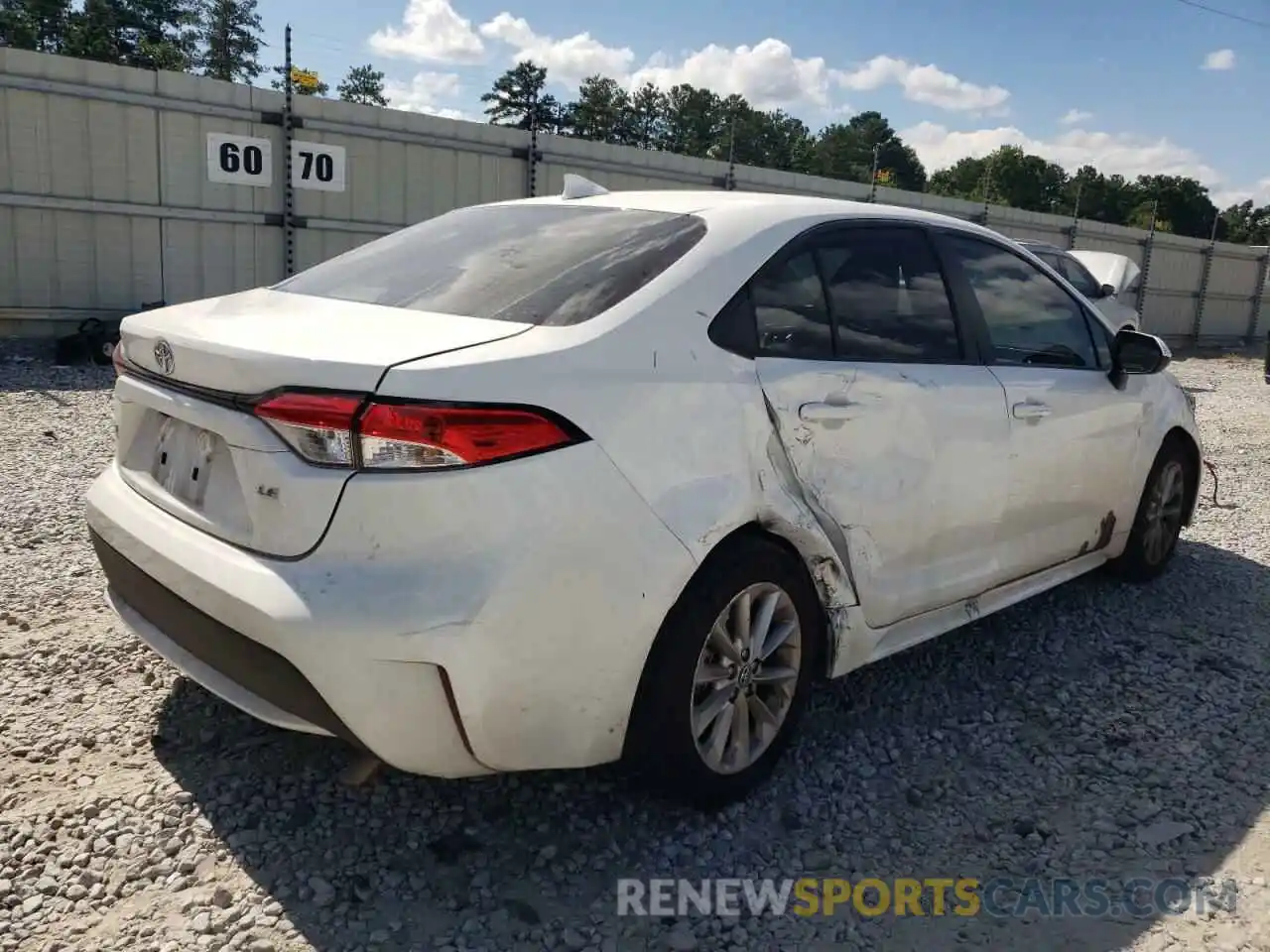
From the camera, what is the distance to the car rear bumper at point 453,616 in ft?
6.84

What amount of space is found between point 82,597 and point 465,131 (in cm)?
917

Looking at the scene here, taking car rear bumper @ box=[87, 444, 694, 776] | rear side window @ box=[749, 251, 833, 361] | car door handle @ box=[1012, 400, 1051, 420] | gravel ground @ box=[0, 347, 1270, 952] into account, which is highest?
rear side window @ box=[749, 251, 833, 361]

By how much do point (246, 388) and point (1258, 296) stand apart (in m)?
29.7

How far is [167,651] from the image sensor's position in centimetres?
254

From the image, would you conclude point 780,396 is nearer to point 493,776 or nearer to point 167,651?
point 493,776

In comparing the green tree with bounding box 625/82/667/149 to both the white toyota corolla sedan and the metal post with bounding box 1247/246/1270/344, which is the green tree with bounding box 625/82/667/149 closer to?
the metal post with bounding box 1247/246/1270/344

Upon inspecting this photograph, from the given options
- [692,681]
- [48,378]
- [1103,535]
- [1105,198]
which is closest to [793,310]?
[692,681]

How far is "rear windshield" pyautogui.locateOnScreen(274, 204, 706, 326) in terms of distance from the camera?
2.54 m

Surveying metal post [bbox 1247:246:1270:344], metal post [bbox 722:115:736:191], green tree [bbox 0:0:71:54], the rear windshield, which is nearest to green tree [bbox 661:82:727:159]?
green tree [bbox 0:0:71:54]

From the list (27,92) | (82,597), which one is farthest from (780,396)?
(27,92)

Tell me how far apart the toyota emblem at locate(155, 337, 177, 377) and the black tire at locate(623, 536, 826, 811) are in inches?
53.8

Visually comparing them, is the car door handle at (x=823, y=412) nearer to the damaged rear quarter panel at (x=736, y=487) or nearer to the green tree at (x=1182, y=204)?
the damaged rear quarter panel at (x=736, y=487)

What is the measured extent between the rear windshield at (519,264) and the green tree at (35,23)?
119 ft

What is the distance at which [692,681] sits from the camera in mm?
2498
